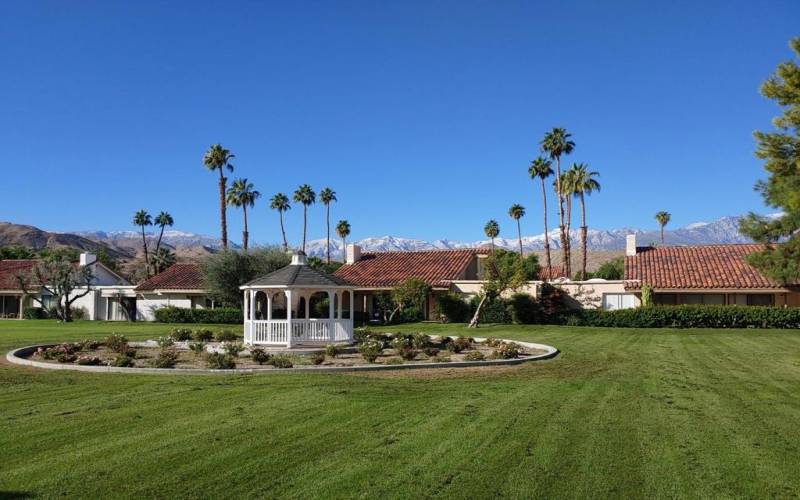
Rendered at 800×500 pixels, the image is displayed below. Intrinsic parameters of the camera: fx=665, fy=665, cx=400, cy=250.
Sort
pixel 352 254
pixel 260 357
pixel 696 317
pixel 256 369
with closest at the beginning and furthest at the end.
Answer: pixel 256 369 < pixel 260 357 < pixel 696 317 < pixel 352 254

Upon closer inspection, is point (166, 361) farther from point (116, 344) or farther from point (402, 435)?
point (402, 435)

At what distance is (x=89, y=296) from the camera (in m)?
54.8

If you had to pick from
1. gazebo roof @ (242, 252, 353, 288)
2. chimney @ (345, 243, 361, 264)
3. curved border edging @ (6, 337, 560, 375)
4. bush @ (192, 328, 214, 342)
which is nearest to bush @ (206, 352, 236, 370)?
curved border edging @ (6, 337, 560, 375)

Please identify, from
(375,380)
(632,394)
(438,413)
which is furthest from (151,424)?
(632,394)

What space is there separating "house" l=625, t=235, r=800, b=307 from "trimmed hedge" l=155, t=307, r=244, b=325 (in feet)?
83.0

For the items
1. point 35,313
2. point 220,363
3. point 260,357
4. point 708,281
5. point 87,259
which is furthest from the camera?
point 87,259

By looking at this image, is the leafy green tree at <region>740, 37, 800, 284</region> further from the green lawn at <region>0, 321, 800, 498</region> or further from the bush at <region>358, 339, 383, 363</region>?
the bush at <region>358, 339, 383, 363</region>

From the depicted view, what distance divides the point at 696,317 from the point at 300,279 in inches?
876

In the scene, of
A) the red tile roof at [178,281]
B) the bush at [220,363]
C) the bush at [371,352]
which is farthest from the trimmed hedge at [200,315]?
the bush at [220,363]

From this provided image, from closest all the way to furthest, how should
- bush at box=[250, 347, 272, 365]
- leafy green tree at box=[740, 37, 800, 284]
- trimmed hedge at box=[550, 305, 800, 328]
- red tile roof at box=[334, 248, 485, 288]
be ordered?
leafy green tree at box=[740, 37, 800, 284], bush at box=[250, 347, 272, 365], trimmed hedge at box=[550, 305, 800, 328], red tile roof at box=[334, 248, 485, 288]

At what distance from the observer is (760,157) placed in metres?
15.6

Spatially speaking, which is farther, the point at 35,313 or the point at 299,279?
the point at 35,313

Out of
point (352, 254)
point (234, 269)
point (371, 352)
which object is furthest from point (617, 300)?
point (371, 352)

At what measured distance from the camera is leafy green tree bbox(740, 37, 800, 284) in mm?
13969
